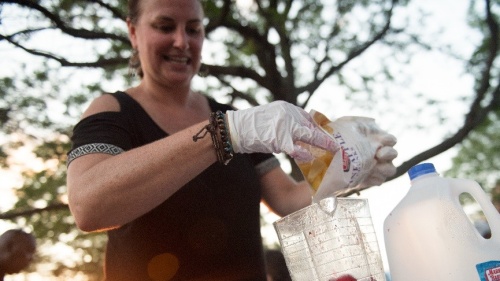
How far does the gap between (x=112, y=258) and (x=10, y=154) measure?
4020 mm

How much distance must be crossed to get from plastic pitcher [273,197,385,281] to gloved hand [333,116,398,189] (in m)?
0.23

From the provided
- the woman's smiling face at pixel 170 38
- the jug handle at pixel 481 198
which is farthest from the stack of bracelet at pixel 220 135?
the woman's smiling face at pixel 170 38

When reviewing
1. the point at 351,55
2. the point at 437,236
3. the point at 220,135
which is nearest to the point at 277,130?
the point at 220,135

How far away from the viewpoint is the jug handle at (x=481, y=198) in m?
1.26

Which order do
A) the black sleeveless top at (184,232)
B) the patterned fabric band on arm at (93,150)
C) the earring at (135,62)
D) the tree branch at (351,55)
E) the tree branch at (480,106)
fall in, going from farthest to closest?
the tree branch at (351,55) → the tree branch at (480,106) → the earring at (135,62) → the black sleeveless top at (184,232) → the patterned fabric band on arm at (93,150)

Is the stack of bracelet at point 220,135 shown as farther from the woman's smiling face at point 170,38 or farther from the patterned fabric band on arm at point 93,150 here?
the woman's smiling face at point 170,38

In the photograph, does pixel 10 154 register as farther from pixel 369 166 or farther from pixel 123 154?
pixel 369 166

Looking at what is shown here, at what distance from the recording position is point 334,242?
45.7 inches

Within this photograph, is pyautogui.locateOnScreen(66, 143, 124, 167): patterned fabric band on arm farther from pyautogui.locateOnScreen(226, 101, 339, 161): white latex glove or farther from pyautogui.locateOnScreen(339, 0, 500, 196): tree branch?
pyautogui.locateOnScreen(339, 0, 500, 196): tree branch

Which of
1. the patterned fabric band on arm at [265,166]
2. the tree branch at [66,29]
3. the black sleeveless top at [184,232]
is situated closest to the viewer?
the black sleeveless top at [184,232]

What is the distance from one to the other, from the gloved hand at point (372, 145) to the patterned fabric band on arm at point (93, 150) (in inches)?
29.2

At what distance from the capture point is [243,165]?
2.20 meters

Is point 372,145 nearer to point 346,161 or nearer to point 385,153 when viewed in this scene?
point 385,153

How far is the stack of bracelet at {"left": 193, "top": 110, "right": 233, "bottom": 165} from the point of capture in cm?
145
